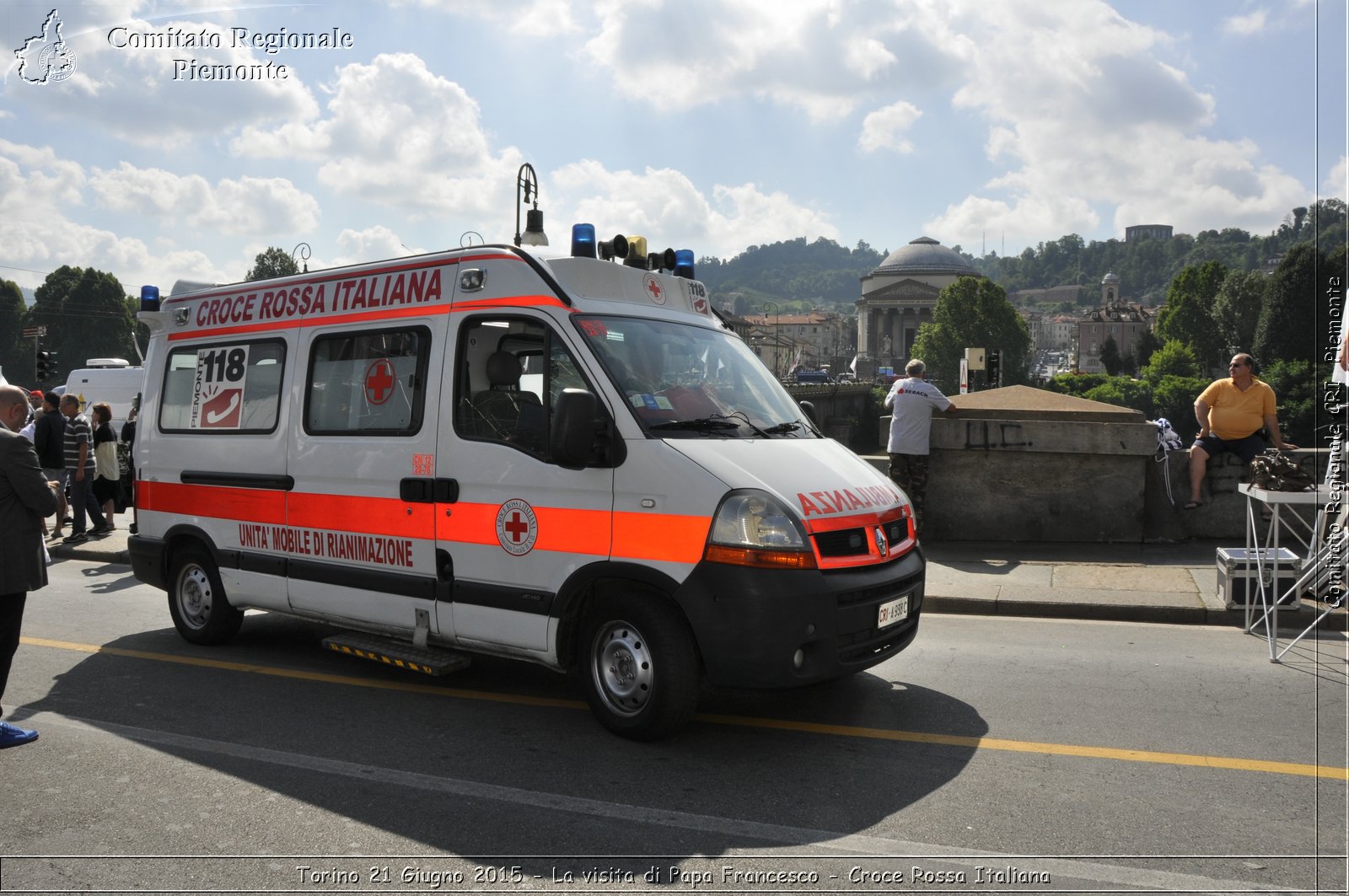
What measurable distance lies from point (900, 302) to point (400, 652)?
172 m

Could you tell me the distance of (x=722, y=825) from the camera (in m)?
4.06

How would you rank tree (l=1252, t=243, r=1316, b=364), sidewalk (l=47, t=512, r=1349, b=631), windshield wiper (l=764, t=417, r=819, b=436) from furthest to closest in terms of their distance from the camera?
1. tree (l=1252, t=243, r=1316, b=364)
2. sidewalk (l=47, t=512, r=1349, b=631)
3. windshield wiper (l=764, t=417, r=819, b=436)

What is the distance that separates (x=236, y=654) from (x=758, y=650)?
4.16m

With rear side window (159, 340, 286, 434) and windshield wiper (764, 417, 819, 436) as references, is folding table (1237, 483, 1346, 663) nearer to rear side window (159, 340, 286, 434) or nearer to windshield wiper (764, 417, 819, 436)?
windshield wiper (764, 417, 819, 436)

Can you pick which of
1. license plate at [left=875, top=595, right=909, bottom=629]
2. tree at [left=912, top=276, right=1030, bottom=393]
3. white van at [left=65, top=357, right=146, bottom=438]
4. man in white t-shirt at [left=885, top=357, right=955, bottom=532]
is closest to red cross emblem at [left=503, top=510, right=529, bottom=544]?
license plate at [left=875, top=595, right=909, bottom=629]

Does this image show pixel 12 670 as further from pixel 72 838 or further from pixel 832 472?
pixel 832 472

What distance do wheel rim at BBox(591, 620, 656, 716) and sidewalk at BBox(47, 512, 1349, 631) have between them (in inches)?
169

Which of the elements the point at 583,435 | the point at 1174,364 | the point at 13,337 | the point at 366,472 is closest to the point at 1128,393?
the point at 1174,364

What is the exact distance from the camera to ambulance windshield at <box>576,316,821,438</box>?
511cm

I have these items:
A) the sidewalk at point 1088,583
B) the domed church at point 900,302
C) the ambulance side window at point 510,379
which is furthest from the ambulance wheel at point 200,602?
the domed church at point 900,302

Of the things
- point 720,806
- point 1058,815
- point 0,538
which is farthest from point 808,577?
point 0,538

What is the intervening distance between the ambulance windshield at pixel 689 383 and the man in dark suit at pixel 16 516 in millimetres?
2774

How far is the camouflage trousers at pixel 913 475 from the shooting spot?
1098cm

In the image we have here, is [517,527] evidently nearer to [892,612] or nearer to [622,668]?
[622,668]
